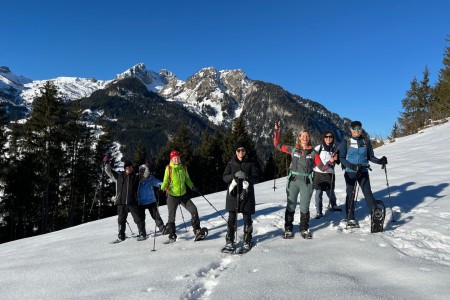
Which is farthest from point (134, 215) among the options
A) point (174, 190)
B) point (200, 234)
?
point (200, 234)

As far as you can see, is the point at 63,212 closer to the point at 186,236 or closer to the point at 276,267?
the point at 186,236

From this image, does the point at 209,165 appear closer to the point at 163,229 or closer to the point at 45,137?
the point at 45,137

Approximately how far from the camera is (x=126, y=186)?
8016 millimetres

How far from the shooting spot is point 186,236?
7.79 metres

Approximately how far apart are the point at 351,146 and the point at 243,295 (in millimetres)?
4331

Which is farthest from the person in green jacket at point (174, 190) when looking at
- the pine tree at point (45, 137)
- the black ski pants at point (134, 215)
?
the pine tree at point (45, 137)

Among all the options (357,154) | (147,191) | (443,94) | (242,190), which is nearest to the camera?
(242,190)

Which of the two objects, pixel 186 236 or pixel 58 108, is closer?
pixel 186 236

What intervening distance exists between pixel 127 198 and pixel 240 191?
10.6 ft

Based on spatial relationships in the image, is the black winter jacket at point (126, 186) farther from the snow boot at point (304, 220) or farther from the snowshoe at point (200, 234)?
the snow boot at point (304, 220)

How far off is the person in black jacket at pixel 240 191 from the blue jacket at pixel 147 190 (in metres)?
2.85

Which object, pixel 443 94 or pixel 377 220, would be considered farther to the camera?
pixel 443 94

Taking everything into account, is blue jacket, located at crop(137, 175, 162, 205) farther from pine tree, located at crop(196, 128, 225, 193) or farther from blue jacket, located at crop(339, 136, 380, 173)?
pine tree, located at crop(196, 128, 225, 193)

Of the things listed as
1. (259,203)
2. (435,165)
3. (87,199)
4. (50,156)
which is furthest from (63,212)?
(435,165)
